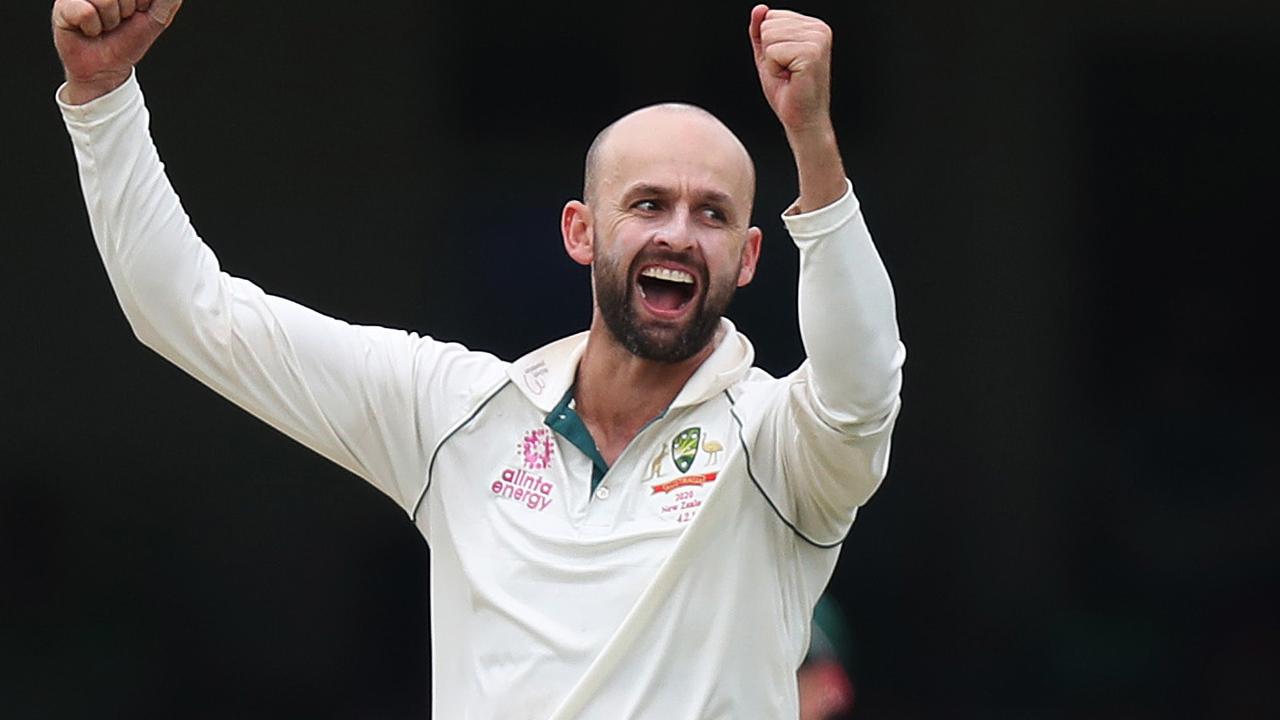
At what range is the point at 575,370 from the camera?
3.56 metres

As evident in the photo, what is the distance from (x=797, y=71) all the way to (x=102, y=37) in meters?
0.96

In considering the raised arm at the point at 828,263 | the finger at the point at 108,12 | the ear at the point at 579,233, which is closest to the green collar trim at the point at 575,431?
the ear at the point at 579,233

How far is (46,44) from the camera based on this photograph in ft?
20.4

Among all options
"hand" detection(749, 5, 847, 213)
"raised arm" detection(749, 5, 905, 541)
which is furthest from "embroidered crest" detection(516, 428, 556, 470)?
"hand" detection(749, 5, 847, 213)

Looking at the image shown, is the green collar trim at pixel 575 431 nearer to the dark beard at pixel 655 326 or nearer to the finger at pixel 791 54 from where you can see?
the dark beard at pixel 655 326

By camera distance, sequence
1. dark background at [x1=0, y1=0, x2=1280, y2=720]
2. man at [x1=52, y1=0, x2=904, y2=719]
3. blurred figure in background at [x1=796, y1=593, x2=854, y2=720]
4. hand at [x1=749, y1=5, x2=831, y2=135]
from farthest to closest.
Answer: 1. dark background at [x1=0, y1=0, x2=1280, y2=720]
2. blurred figure in background at [x1=796, y1=593, x2=854, y2=720]
3. man at [x1=52, y1=0, x2=904, y2=719]
4. hand at [x1=749, y1=5, x2=831, y2=135]

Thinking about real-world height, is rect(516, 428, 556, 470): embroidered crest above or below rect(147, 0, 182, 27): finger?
below

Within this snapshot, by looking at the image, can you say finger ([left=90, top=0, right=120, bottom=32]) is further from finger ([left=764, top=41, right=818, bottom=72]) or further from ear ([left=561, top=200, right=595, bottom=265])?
finger ([left=764, top=41, right=818, bottom=72])

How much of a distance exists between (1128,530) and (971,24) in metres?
1.37

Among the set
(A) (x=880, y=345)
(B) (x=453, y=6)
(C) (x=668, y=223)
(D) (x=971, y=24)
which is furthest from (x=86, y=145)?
(D) (x=971, y=24)

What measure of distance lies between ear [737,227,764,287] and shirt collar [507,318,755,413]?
0.25 ft

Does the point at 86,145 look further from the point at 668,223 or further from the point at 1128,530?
the point at 1128,530

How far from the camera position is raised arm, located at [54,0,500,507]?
10.8ft

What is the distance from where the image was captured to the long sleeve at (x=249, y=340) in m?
3.35
